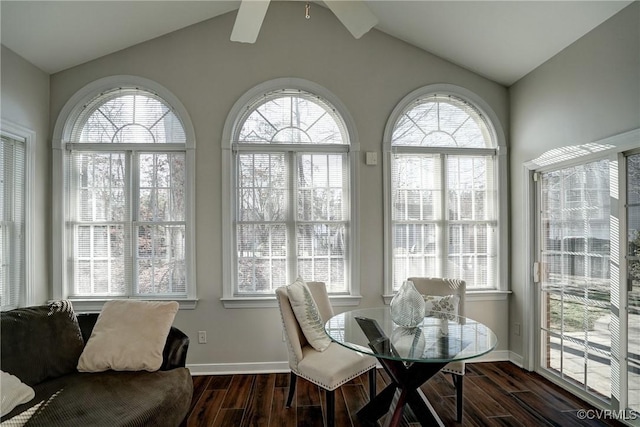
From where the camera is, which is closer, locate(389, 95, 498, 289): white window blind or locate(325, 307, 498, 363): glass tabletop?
locate(325, 307, 498, 363): glass tabletop

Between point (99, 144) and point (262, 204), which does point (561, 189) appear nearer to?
point (262, 204)

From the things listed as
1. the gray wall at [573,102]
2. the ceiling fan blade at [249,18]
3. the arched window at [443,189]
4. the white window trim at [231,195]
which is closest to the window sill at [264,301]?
the white window trim at [231,195]

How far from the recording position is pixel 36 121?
2.98m

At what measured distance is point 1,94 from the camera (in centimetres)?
259

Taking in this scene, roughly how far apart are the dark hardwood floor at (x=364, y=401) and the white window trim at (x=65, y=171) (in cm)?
87

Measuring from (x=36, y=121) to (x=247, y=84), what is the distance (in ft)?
6.10

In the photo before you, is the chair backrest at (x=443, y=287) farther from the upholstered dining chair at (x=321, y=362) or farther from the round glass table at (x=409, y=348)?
the upholstered dining chair at (x=321, y=362)

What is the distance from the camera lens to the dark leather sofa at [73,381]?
1.67 metres

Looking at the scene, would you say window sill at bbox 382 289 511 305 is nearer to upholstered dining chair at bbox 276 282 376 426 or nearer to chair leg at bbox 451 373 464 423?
chair leg at bbox 451 373 464 423

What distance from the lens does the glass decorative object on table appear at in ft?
7.15

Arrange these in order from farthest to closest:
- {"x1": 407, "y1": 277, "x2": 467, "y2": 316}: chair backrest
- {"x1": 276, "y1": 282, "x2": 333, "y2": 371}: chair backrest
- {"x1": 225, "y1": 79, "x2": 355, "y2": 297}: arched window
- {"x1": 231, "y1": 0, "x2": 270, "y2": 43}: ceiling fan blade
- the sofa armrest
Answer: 1. {"x1": 225, "y1": 79, "x2": 355, "y2": 297}: arched window
2. {"x1": 407, "y1": 277, "x2": 467, "y2": 316}: chair backrest
3. {"x1": 276, "y1": 282, "x2": 333, "y2": 371}: chair backrest
4. the sofa armrest
5. {"x1": 231, "y1": 0, "x2": 270, "y2": 43}: ceiling fan blade

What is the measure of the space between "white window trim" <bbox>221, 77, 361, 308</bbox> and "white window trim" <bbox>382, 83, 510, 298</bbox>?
298 mm

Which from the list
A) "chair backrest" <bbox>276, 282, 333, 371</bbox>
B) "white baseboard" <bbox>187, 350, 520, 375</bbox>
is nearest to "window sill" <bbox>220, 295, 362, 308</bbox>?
"white baseboard" <bbox>187, 350, 520, 375</bbox>

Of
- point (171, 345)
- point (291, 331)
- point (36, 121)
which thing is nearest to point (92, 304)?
point (171, 345)
